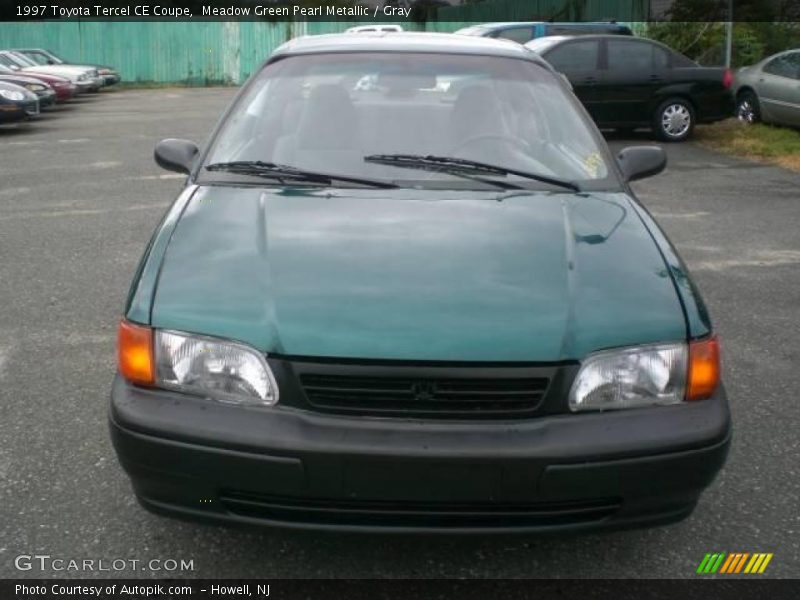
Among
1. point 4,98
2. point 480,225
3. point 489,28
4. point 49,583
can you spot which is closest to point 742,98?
point 489,28

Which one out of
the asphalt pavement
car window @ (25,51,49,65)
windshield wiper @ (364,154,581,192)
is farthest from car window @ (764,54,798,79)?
car window @ (25,51,49,65)

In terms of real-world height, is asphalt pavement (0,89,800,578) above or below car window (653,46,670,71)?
below

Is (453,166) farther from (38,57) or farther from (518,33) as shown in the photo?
(38,57)

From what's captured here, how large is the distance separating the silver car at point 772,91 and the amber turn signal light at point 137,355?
42.0ft

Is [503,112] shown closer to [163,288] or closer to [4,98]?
[163,288]

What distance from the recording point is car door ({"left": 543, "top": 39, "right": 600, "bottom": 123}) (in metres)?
13.5

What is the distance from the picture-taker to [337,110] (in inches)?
148

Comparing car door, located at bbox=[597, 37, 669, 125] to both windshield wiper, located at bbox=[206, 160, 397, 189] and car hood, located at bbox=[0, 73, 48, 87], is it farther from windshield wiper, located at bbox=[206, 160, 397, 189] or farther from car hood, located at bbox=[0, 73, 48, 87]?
car hood, located at bbox=[0, 73, 48, 87]

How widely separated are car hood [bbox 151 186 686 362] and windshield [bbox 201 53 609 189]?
0.32 metres

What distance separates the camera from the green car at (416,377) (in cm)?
237

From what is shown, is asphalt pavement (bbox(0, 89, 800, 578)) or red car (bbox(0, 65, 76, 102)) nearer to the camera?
asphalt pavement (bbox(0, 89, 800, 578))

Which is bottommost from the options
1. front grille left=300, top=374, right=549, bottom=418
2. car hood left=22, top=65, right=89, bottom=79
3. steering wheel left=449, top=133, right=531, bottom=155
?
front grille left=300, top=374, right=549, bottom=418

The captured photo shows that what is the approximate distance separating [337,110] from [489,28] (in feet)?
49.0

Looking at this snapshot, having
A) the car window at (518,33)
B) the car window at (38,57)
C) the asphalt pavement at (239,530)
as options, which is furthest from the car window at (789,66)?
the car window at (38,57)
